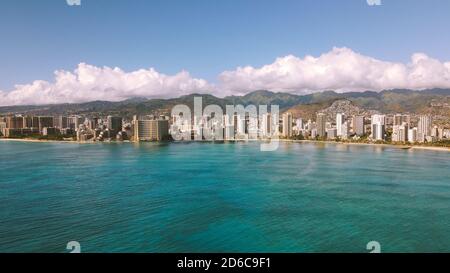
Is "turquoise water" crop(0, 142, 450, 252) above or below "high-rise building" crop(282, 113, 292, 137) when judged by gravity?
below

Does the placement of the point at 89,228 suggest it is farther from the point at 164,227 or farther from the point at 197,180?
the point at 197,180

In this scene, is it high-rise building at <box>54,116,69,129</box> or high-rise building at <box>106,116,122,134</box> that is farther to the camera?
high-rise building at <box>54,116,69,129</box>

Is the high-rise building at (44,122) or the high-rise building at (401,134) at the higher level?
the high-rise building at (44,122)

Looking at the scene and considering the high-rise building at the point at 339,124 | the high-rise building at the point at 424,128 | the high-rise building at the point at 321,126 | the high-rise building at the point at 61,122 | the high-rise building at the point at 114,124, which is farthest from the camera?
the high-rise building at the point at 321,126

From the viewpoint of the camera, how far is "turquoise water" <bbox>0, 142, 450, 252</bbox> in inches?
147

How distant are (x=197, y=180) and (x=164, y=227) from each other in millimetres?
3461

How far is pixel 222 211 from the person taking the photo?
501 centimetres

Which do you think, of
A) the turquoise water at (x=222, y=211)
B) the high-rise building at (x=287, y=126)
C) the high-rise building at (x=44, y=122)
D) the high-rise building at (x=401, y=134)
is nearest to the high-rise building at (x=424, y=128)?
the high-rise building at (x=401, y=134)

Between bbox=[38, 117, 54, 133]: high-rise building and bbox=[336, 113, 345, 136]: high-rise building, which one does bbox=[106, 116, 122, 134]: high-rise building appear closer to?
bbox=[38, 117, 54, 133]: high-rise building

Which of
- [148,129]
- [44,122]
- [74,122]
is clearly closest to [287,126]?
[148,129]

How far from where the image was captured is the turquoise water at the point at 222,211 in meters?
3.75

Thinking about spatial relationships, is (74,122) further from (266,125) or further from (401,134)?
(401,134)

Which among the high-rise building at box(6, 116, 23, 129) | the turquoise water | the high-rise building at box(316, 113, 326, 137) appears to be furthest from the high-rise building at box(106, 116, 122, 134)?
the turquoise water

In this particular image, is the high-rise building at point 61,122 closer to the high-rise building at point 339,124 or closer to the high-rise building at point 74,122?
the high-rise building at point 74,122
